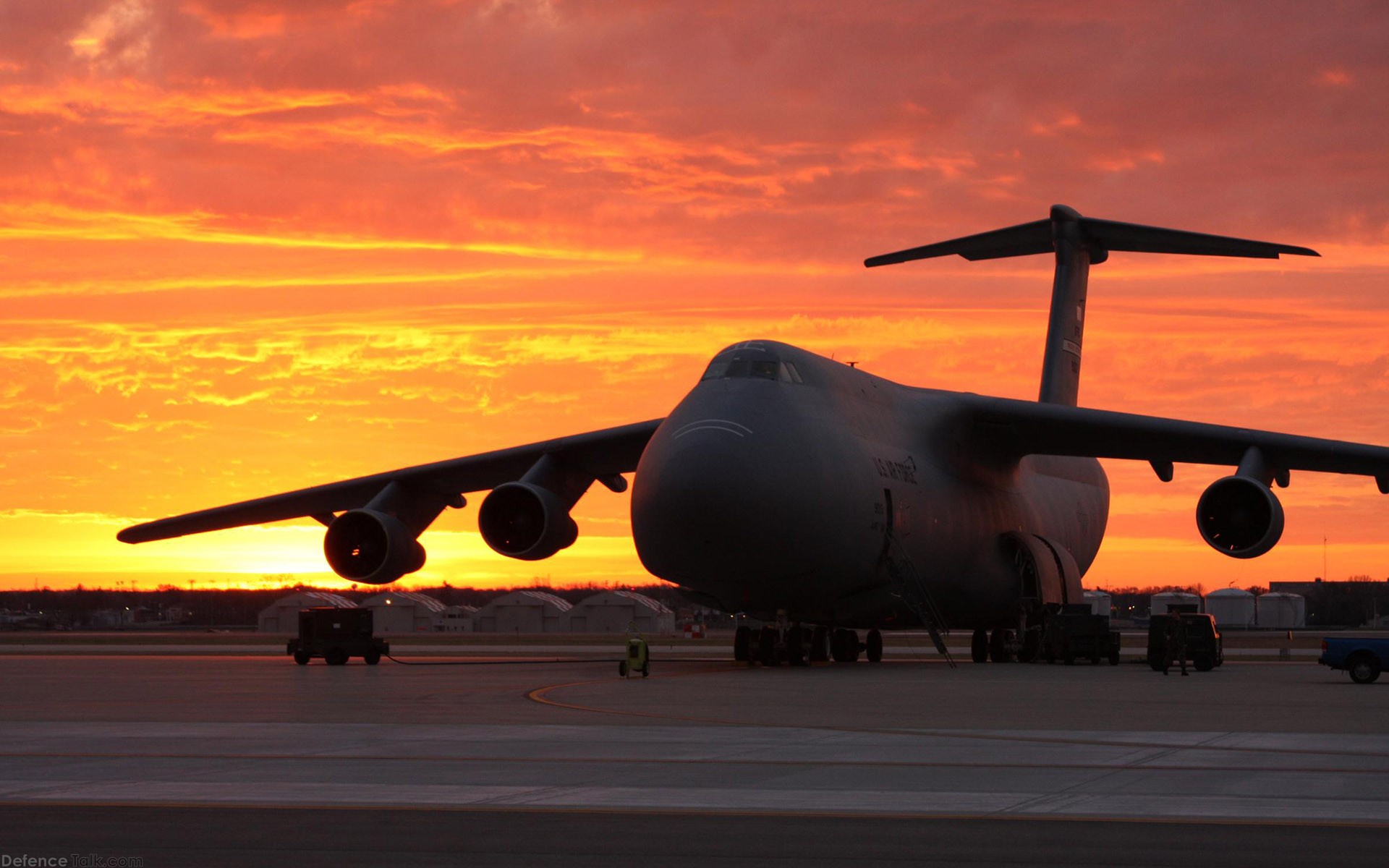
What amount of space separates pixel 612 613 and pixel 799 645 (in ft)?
222

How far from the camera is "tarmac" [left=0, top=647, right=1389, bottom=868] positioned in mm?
8344

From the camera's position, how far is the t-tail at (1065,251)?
38938 mm

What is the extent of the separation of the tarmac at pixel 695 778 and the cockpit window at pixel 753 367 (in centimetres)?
806

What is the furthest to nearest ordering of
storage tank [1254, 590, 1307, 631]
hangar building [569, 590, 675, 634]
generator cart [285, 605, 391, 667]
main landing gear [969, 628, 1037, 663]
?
1. storage tank [1254, 590, 1307, 631]
2. hangar building [569, 590, 675, 634]
3. main landing gear [969, 628, 1037, 663]
4. generator cart [285, 605, 391, 667]

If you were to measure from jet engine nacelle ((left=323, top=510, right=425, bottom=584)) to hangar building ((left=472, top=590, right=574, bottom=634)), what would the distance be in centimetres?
6540

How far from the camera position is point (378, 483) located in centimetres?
3453

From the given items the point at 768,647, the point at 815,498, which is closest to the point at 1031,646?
the point at 768,647

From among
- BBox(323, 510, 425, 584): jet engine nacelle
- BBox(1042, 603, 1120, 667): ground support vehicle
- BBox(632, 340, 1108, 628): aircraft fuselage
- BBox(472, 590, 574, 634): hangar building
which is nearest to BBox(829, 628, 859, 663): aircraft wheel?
BBox(632, 340, 1108, 628): aircraft fuselage

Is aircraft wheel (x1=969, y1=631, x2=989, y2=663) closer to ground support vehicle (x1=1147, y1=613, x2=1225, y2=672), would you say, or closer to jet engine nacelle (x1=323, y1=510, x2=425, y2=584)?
ground support vehicle (x1=1147, y1=613, x2=1225, y2=672)

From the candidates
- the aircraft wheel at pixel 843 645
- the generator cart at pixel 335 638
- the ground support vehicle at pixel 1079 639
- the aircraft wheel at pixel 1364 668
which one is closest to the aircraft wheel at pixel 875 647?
the aircraft wheel at pixel 843 645

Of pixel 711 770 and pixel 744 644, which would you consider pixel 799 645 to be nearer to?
pixel 744 644

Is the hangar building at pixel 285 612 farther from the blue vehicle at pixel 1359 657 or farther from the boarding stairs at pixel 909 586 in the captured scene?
the blue vehicle at pixel 1359 657

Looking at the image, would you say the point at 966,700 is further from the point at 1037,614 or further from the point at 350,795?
the point at 1037,614

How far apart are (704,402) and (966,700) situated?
9493 millimetres
